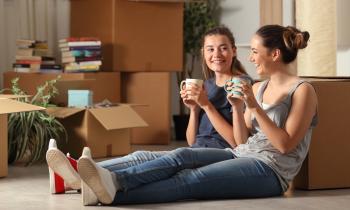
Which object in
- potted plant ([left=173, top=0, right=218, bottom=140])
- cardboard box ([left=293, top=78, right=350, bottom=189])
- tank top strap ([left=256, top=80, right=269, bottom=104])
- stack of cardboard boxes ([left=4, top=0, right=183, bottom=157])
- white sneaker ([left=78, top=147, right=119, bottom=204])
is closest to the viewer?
white sneaker ([left=78, top=147, right=119, bottom=204])

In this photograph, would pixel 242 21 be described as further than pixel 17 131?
Yes

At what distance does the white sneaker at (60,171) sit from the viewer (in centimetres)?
264

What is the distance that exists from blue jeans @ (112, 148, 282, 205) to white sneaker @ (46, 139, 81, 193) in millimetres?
222

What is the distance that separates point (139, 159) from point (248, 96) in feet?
1.63

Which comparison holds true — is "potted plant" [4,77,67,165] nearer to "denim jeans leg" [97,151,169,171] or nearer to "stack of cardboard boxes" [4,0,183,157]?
"stack of cardboard boxes" [4,0,183,157]

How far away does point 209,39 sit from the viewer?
309cm

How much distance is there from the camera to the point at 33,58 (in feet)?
16.5

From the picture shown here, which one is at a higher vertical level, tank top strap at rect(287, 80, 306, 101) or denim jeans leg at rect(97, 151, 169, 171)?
tank top strap at rect(287, 80, 306, 101)

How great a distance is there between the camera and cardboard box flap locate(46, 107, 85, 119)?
4125 millimetres

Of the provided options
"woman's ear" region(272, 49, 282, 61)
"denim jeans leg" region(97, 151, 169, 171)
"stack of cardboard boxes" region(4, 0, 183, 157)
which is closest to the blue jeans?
"denim jeans leg" region(97, 151, 169, 171)

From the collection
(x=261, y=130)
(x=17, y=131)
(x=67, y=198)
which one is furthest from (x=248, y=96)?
(x=17, y=131)

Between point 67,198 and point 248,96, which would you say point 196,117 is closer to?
point 248,96

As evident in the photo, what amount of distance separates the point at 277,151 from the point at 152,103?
2622mm

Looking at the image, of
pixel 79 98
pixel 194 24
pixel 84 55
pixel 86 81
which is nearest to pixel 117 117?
pixel 79 98
